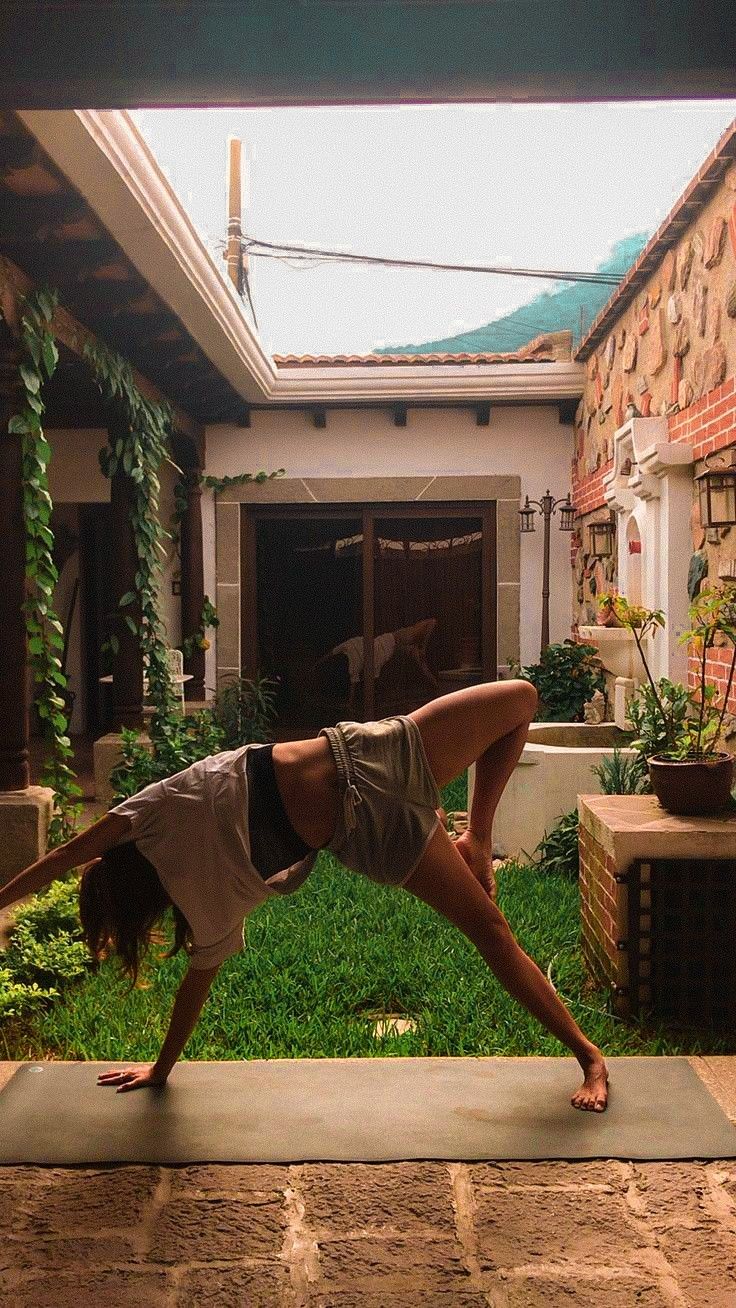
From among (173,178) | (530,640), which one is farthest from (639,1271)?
(530,640)

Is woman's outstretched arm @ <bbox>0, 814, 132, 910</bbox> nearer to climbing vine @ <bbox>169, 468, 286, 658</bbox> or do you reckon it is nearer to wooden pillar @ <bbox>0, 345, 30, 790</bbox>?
wooden pillar @ <bbox>0, 345, 30, 790</bbox>

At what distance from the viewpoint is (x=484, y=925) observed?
8.07 feet

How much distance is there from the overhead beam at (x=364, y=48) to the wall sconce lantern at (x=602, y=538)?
451 cm

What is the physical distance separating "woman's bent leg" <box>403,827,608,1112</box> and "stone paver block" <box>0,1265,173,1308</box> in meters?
0.92

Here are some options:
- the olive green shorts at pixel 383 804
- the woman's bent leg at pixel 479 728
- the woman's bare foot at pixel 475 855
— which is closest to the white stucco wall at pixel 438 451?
the woman's bare foot at pixel 475 855

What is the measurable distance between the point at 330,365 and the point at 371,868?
6.48 meters

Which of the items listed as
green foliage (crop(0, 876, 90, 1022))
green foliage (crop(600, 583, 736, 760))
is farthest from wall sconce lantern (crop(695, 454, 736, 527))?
green foliage (crop(0, 876, 90, 1022))

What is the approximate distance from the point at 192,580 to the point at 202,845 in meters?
6.22

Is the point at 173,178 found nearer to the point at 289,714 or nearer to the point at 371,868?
the point at 371,868

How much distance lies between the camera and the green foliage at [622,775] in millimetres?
4457

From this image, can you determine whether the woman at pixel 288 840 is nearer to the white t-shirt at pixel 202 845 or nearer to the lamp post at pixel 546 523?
the white t-shirt at pixel 202 845

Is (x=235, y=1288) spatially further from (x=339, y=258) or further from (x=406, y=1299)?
(x=339, y=258)

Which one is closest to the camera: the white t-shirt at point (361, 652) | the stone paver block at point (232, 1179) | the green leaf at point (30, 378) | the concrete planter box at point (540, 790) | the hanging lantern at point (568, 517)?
the stone paver block at point (232, 1179)

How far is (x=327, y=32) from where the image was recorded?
6.82 feet
